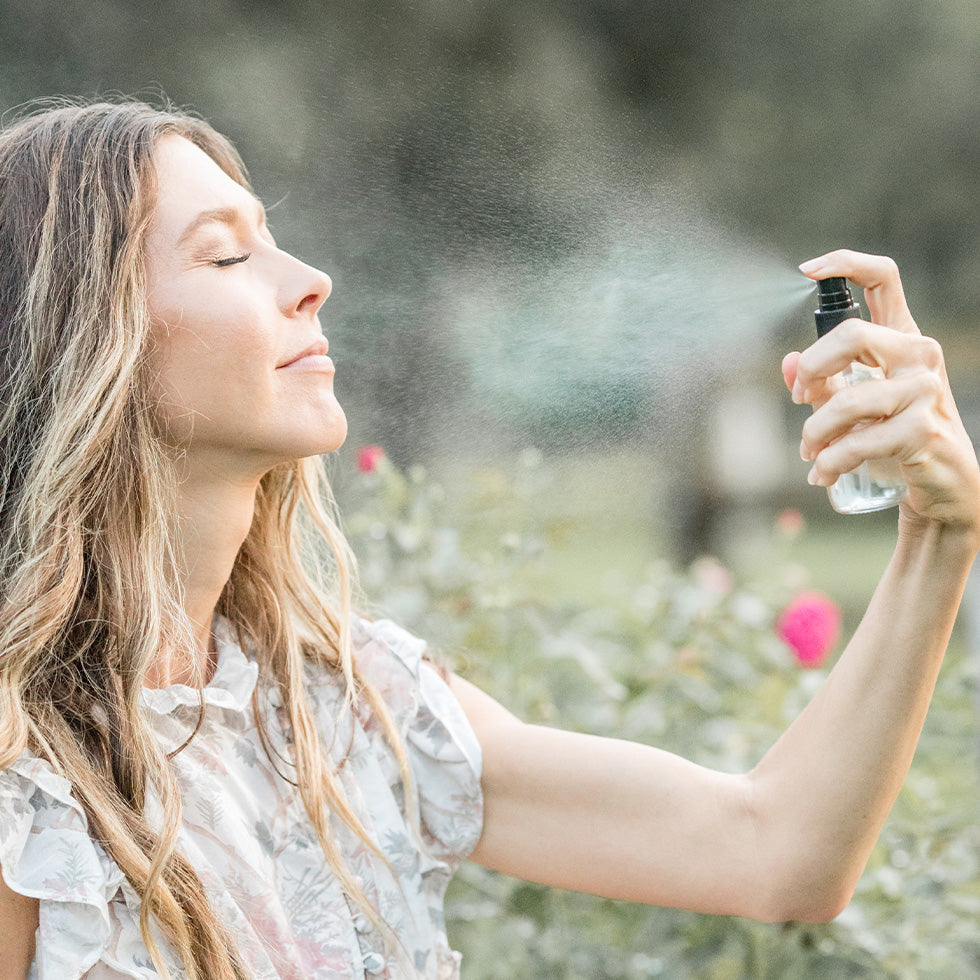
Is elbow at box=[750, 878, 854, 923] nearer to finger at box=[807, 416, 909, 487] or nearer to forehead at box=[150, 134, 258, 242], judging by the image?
finger at box=[807, 416, 909, 487]

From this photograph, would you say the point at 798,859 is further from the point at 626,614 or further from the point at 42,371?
the point at 42,371

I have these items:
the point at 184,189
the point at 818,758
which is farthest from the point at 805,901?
the point at 184,189

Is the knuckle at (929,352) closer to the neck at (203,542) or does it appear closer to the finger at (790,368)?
the finger at (790,368)

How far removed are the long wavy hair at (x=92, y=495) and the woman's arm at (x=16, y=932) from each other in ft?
0.42

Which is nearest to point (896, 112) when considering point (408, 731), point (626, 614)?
point (626, 614)

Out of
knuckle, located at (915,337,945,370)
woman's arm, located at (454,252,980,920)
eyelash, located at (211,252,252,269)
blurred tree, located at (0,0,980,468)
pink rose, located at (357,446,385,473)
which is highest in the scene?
blurred tree, located at (0,0,980,468)

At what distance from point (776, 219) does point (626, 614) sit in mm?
2257

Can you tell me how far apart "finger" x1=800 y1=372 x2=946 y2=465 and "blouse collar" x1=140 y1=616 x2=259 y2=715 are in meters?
0.85

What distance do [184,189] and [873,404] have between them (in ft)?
3.12

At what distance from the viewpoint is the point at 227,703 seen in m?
1.44

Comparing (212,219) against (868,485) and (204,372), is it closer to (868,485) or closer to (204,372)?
(204,372)

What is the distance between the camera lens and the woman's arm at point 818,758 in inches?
41.6

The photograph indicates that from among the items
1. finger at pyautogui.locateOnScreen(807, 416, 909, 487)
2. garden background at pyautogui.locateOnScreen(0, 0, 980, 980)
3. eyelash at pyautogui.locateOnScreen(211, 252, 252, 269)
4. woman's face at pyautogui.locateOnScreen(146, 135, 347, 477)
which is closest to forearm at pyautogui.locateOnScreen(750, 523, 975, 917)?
finger at pyautogui.locateOnScreen(807, 416, 909, 487)

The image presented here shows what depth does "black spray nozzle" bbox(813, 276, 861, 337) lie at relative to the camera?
1125 millimetres
